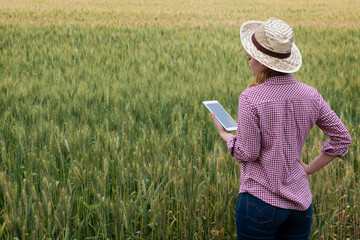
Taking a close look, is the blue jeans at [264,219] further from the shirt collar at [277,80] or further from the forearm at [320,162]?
the shirt collar at [277,80]

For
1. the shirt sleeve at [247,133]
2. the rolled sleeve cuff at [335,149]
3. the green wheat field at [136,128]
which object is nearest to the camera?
the shirt sleeve at [247,133]

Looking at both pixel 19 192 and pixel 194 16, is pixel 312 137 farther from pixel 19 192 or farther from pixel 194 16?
pixel 194 16

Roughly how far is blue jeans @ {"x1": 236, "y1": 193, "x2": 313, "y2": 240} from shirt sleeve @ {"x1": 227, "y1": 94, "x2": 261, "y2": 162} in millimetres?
139

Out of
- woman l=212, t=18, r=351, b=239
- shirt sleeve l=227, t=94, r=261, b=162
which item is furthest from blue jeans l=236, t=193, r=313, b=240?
shirt sleeve l=227, t=94, r=261, b=162

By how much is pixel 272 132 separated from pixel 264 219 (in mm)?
280

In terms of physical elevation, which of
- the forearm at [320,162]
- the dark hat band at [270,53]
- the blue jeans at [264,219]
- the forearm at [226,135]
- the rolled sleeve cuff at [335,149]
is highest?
the dark hat band at [270,53]

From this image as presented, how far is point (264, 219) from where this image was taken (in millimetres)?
1474

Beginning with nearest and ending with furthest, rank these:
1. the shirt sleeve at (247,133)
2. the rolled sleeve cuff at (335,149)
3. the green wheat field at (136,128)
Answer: the shirt sleeve at (247,133)
the rolled sleeve cuff at (335,149)
the green wheat field at (136,128)

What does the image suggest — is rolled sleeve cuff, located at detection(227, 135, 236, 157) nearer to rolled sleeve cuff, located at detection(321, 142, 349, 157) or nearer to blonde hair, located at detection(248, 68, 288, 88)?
blonde hair, located at detection(248, 68, 288, 88)

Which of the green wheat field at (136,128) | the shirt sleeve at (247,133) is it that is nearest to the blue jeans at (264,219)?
the shirt sleeve at (247,133)

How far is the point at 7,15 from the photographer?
10.1 m

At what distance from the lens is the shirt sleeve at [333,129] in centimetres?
153

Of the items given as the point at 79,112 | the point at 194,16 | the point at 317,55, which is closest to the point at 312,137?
the point at 79,112

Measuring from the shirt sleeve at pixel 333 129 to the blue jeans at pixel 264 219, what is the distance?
234mm
